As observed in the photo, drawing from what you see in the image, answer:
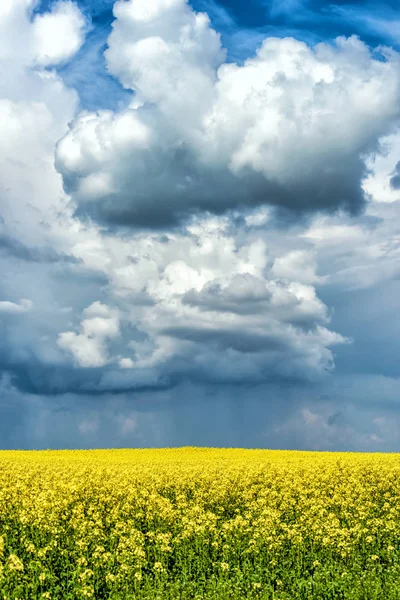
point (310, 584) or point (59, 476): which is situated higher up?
point (59, 476)

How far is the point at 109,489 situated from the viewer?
83.5 feet

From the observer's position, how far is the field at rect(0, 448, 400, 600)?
47.7ft

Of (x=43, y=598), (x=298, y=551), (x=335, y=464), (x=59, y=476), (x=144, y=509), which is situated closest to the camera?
(x=43, y=598)

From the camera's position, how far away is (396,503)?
83.1 feet

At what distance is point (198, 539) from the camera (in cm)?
1848

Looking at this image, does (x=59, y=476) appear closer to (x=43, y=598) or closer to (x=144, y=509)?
(x=144, y=509)

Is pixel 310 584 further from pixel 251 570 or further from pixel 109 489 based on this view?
pixel 109 489

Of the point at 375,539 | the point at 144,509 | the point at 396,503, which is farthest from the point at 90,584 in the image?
the point at 396,503

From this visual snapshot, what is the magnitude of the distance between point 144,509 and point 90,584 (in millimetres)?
7976

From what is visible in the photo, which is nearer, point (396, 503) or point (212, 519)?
point (212, 519)

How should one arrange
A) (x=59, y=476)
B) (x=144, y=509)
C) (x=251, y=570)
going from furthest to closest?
(x=59, y=476), (x=144, y=509), (x=251, y=570)

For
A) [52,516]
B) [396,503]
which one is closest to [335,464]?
[396,503]

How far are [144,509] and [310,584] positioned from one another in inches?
354

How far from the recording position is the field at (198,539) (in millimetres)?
14539
